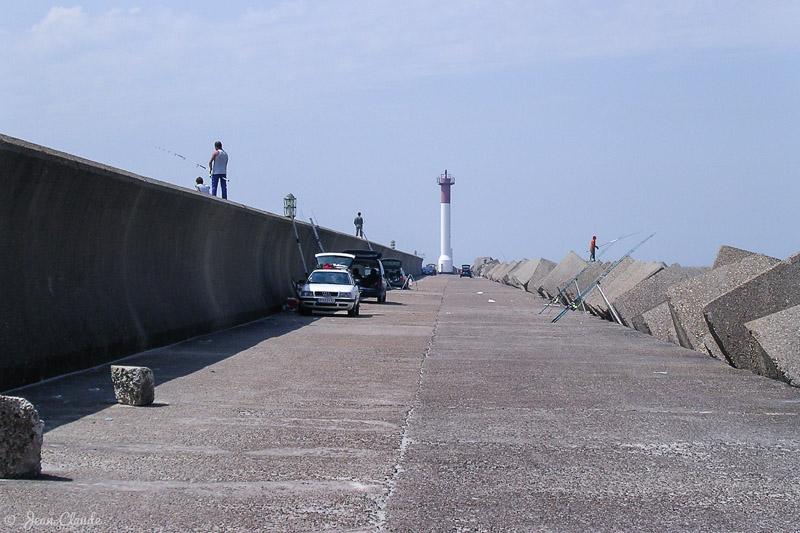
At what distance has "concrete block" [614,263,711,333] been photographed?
912 inches

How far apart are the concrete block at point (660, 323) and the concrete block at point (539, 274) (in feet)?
87.0

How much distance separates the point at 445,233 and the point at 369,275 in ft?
372

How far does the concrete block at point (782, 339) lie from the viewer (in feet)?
40.9

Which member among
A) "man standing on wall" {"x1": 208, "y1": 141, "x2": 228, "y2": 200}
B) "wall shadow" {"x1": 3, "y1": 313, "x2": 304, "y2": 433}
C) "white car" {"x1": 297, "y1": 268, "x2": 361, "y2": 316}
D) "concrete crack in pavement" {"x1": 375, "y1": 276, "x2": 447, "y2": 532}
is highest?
"man standing on wall" {"x1": 208, "y1": 141, "x2": 228, "y2": 200}

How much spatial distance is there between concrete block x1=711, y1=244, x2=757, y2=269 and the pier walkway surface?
16.2 feet

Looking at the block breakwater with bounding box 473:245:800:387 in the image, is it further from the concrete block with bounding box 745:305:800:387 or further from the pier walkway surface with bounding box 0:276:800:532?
the pier walkway surface with bounding box 0:276:800:532

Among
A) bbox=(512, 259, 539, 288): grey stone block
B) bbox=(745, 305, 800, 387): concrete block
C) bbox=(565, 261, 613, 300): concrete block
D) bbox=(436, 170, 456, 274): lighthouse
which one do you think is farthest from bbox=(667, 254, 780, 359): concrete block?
bbox=(436, 170, 456, 274): lighthouse

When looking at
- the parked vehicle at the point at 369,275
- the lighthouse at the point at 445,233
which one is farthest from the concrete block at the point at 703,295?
the lighthouse at the point at 445,233

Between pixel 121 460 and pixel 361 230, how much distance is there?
51.7 metres

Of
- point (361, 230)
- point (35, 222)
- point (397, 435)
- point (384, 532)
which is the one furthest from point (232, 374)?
point (361, 230)

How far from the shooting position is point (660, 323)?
2080 centimetres

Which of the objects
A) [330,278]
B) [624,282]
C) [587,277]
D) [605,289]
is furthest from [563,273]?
[330,278]

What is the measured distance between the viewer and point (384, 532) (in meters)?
5.58

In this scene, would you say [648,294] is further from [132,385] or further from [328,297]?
[132,385]
